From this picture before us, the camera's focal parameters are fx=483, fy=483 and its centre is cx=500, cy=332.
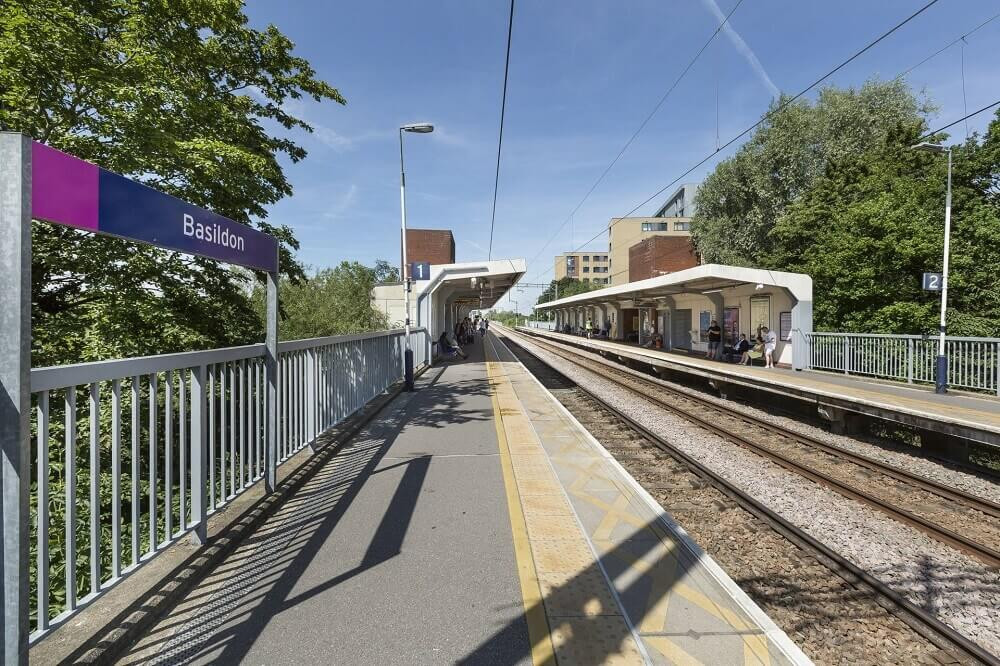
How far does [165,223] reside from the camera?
2.82 metres

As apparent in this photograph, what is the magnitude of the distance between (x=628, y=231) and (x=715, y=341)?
64.6 metres

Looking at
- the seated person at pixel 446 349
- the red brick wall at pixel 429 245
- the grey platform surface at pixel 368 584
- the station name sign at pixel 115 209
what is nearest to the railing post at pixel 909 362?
the grey platform surface at pixel 368 584

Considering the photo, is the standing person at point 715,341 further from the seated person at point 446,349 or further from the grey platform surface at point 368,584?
the grey platform surface at point 368,584

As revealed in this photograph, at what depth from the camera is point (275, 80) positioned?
8.91m

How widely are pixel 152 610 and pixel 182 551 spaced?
0.68 meters

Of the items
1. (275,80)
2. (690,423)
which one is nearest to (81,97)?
(275,80)

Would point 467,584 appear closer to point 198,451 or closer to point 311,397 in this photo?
point 198,451

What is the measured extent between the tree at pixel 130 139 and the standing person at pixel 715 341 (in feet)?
58.0

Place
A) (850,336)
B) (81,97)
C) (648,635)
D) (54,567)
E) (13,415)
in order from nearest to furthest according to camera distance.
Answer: (13,415)
(648,635)
(54,567)
(81,97)
(850,336)

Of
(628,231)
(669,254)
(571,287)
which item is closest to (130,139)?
(669,254)

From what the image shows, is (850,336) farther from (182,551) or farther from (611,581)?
(182,551)

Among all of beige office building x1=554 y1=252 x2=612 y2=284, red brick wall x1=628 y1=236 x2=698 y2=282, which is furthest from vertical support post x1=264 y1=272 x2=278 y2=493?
beige office building x1=554 y1=252 x2=612 y2=284

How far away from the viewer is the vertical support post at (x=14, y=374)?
6.21 ft

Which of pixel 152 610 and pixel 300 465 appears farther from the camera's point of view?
pixel 300 465
